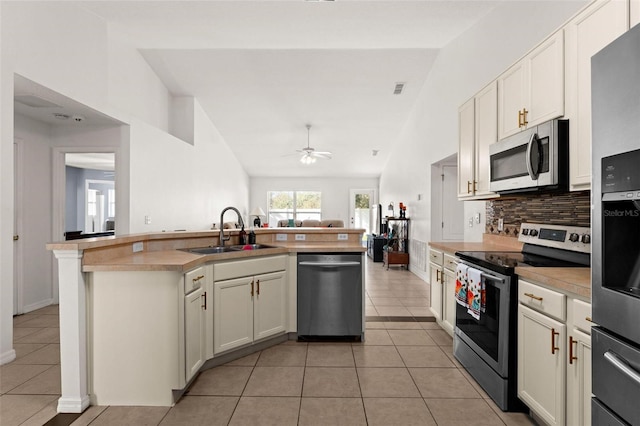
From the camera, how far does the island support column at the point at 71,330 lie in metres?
1.98

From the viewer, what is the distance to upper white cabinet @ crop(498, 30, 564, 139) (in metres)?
2.01

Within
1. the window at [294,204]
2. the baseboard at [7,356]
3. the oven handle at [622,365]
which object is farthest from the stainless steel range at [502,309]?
the window at [294,204]

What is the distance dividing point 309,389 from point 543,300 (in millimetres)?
1496

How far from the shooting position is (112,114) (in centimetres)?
377

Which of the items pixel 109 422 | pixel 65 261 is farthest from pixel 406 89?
pixel 109 422

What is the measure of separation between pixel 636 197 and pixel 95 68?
4.45m

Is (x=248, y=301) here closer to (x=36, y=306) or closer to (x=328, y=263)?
(x=328, y=263)

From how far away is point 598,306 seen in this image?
1.21 m

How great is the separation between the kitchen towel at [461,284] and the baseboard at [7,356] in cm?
351

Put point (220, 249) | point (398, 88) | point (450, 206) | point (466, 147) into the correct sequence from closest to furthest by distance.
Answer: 1. point (220, 249)
2. point (466, 147)
3. point (450, 206)
4. point (398, 88)

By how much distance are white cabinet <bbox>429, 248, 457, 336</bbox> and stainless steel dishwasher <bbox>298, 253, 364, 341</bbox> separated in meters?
0.76

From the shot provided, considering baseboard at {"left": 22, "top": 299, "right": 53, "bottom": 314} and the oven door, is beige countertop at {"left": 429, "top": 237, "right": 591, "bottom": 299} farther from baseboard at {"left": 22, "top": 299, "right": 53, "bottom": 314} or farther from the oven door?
baseboard at {"left": 22, "top": 299, "right": 53, "bottom": 314}

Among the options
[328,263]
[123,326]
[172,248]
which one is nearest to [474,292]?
[328,263]

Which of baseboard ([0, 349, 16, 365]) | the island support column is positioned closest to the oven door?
the island support column
